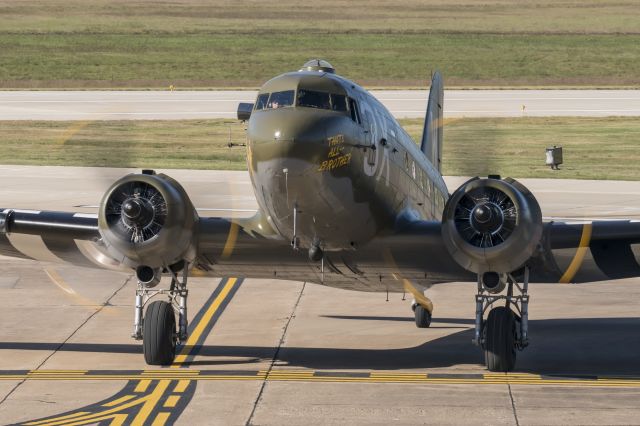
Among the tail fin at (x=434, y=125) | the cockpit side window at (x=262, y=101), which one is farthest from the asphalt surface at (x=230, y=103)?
the cockpit side window at (x=262, y=101)

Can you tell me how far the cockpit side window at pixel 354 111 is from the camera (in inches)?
783

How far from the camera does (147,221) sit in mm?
20484

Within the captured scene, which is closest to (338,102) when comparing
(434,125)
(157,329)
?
(157,329)

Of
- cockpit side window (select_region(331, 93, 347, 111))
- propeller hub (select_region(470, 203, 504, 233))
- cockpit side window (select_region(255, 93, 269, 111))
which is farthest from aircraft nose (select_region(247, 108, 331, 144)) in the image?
propeller hub (select_region(470, 203, 504, 233))

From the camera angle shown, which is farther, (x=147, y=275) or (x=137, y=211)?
(x=147, y=275)

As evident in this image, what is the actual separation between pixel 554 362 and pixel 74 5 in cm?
12728

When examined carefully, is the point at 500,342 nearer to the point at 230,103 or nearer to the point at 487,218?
the point at 487,218

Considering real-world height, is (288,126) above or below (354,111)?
below

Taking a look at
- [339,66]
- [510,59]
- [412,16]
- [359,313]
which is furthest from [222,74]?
[359,313]

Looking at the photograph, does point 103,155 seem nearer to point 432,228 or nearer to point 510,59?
point 432,228

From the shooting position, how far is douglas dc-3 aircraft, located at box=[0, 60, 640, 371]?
19.1 m

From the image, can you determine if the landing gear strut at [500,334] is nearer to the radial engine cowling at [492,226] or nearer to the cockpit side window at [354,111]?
the radial engine cowling at [492,226]

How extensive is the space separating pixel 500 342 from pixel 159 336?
5636 mm

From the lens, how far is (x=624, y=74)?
3863 inches
